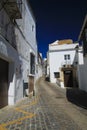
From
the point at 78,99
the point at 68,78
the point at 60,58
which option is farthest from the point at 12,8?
the point at 60,58

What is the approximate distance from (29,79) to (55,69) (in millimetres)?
12059

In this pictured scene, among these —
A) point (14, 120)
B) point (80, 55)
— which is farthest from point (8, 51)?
point (80, 55)

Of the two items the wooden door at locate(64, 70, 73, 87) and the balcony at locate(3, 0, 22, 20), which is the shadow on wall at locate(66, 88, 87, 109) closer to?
the balcony at locate(3, 0, 22, 20)

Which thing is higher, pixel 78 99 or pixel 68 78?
pixel 68 78

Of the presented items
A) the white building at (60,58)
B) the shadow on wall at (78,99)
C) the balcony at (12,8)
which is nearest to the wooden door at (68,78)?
the white building at (60,58)

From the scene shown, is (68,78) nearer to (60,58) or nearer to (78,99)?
(60,58)

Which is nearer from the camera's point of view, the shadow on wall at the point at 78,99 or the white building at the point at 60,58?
the shadow on wall at the point at 78,99

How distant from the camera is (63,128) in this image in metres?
4.29

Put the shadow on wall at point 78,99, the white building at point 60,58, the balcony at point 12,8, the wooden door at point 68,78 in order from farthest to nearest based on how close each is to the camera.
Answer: the white building at point 60,58
the wooden door at point 68,78
the shadow on wall at point 78,99
the balcony at point 12,8

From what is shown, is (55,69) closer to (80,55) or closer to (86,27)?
(80,55)

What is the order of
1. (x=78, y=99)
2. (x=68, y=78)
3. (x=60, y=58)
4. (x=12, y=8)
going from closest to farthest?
(x=12, y=8)
(x=78, y=99)
(x=68, y=78)
(x=60, y=58)

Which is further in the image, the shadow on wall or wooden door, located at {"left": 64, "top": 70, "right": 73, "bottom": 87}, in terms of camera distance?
wooden door, located at {"left": 64, "top": 70, "right": 73, "bottom": 87}

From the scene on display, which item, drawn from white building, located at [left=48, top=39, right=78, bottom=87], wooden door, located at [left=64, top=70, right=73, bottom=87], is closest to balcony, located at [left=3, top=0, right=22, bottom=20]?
white building, located at [left=48, top=39, right=78, bottom=87]

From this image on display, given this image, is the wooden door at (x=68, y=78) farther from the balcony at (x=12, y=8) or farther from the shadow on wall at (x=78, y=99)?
the balcony at (x=12, y=8)
